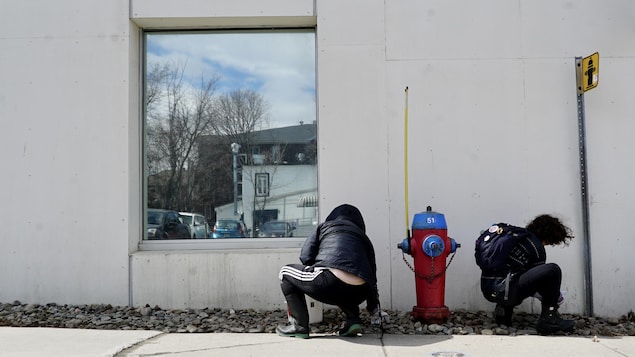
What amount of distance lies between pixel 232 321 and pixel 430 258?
2.10 m

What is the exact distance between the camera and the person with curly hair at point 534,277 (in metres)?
5.59

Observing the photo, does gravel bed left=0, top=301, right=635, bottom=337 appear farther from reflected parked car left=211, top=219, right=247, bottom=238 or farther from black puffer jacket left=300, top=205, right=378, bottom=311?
reflected parked car left=211, top=219, right=247, bottom=238

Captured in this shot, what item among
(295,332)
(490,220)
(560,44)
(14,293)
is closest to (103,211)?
(14,293)

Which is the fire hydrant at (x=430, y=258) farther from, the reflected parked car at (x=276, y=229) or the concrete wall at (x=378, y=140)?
the reflected parked car at (x=276, y=229)

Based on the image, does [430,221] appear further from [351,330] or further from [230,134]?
[230,134]

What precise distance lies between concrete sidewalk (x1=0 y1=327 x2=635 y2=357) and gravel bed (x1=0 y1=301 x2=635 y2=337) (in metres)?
0.21

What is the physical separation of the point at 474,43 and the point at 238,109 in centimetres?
281

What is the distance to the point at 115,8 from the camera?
698cm

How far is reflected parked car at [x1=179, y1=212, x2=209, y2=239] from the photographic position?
729 centimetres

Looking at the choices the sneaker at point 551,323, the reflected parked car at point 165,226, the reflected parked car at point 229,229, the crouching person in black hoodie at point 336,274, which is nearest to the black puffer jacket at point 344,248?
the crouching person in black hoodie at point 336,274

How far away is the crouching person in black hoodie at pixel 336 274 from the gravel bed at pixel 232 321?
16.2 inches

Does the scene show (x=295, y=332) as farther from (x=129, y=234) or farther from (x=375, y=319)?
(x=129, y=234)

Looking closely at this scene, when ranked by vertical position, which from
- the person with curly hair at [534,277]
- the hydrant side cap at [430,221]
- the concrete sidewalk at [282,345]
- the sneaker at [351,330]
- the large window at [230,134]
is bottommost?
the concrete sidewalk at [282,345]

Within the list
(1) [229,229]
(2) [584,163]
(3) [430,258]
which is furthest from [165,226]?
(2) [584,163]
